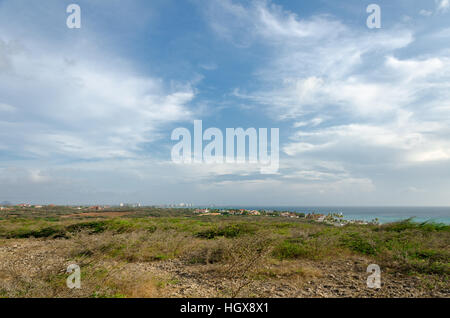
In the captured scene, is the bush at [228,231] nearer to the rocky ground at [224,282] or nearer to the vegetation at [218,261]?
the vegetation at [218,261]

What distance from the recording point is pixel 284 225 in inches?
607

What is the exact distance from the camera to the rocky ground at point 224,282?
4719 millimetres

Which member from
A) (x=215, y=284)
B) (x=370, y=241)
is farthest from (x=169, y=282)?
(x=370, y=241)

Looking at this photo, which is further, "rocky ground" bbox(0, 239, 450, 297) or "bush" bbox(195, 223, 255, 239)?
"bush" bbox(195, 223, 255, 239)

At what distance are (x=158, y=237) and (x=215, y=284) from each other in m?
5.33

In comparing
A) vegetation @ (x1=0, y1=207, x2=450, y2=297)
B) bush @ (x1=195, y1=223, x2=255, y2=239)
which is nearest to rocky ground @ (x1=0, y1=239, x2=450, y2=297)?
vegetation @ (x1=0, y1=207, x2=450, y2=297)

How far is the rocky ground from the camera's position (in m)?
4.72

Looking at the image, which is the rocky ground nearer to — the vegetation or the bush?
the vegetation

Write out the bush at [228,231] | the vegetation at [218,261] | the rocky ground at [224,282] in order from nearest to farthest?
the rocky ground at [224,282] < the vegetation at [218,261] < the bush at [228,231]

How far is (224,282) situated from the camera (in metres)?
5.81

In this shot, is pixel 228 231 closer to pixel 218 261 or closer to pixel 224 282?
pixel 218 261

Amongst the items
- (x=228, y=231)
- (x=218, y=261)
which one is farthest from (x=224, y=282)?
(x=228, y=231)

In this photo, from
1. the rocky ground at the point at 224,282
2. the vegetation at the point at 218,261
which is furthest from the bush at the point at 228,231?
the rocky ground at the point at 224,282
